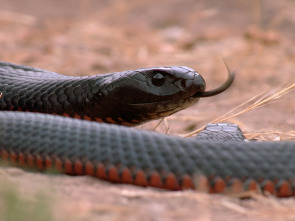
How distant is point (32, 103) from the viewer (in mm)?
3607

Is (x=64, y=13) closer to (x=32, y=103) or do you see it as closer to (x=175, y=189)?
(x=32, y=103)

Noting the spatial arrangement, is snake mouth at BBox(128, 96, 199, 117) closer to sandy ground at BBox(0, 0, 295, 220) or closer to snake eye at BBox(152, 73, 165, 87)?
snake eye at BBox(152, 73, 165, 87)

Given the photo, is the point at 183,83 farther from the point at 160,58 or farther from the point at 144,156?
the point at 160,58

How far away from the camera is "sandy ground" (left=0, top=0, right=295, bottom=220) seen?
6.81ft

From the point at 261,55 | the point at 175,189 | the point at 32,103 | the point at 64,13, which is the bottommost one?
the point at 64,13

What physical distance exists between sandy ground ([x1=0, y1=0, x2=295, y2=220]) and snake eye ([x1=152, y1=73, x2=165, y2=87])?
3.38 feet

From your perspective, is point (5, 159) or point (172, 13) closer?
point (5, 159)

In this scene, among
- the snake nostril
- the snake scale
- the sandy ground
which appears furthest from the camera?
the snake nostril

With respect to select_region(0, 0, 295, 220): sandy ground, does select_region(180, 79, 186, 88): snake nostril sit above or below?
above

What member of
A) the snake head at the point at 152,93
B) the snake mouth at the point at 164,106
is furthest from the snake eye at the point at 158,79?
the snake mouth at the point at 164,106

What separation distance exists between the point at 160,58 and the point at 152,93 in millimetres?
5039

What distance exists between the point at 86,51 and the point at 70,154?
19.7 ft

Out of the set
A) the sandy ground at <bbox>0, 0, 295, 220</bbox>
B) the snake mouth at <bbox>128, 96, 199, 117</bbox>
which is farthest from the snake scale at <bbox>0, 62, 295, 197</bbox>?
the snake mouth at <bbox>128, 96, 199, 117</bbox>

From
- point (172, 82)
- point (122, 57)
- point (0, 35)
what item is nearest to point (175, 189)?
point (172, 82)
